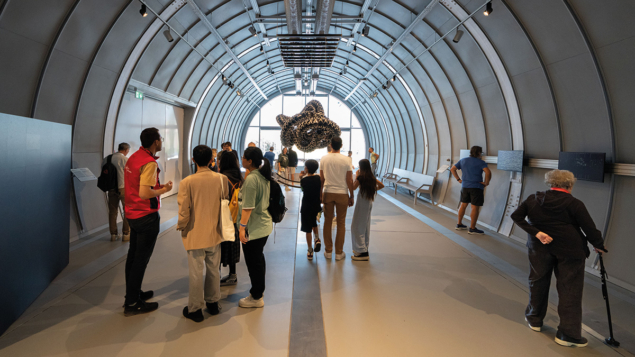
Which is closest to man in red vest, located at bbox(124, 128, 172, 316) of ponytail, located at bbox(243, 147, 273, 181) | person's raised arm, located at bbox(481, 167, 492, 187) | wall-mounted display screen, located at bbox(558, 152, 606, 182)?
ponytail, located at bbox(243, 147, 273, 181)

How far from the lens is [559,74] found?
18.0ft

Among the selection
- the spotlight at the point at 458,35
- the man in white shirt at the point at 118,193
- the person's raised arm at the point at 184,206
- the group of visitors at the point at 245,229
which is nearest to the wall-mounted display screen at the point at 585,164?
the group of visitors at the point at 245,229

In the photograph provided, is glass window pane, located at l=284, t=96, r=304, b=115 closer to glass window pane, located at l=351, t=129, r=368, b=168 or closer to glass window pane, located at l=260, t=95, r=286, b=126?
glass window pane, located at l=260, t=95, r=286, b=126

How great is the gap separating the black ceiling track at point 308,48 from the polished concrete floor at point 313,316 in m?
5.11

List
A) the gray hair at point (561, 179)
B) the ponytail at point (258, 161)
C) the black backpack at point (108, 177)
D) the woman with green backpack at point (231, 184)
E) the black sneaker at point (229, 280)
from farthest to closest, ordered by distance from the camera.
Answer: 1. the black backpack at point (108, 177)
2. the black sneaker at point (229, 280)
3. the woman with green backpack at point (231, 184)
4. the ponytail at point (258, 161)
5. the gray hair at point (561, 179)

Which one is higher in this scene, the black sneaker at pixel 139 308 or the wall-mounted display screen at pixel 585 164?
the wall-mounted display screen at pixel 585 164

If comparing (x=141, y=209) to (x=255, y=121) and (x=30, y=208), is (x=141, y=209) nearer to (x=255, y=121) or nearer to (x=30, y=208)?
(x=30, y=208)

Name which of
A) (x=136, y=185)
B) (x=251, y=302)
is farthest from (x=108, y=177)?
(x=251, y=302)

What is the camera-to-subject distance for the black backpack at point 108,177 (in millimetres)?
5547

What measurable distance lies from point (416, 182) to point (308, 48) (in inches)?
255

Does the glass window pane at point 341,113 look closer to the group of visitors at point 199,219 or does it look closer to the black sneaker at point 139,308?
the group of visitors at point 199,219

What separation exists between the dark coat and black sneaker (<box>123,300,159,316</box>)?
376 cm

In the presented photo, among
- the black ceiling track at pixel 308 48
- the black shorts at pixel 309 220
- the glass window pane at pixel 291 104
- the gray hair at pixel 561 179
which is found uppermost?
the glass window pane at pixel 291 104

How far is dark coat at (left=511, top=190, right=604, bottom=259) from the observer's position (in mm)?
2973
